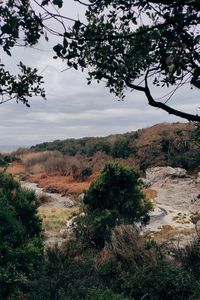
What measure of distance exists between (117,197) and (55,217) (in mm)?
13915

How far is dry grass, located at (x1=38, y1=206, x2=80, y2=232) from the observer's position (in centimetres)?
2877

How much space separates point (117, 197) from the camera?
20.5 meters

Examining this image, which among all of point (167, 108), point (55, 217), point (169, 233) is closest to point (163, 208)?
point (169, 233)

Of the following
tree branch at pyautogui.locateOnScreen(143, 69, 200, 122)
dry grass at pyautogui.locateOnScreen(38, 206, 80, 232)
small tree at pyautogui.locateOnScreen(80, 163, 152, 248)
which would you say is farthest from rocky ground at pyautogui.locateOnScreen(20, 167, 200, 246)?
tree branch at pyautogui.locateOnScreen(143, 69, 200, 122)

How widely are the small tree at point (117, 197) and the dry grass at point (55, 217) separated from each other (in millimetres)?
4248

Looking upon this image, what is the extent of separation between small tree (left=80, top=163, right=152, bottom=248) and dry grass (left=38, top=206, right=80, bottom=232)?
4248 millimetres

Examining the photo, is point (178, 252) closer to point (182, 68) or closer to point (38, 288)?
point (38, 288)

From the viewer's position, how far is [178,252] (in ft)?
48.4

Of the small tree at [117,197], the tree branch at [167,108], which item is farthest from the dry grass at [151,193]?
the tree branch at [167,108]

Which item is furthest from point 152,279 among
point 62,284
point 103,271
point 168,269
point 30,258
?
point 30,258

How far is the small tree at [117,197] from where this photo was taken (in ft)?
66.6

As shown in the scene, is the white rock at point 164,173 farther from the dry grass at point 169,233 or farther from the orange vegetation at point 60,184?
the dry grass at point 169,233

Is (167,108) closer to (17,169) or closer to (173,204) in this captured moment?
(173,204)

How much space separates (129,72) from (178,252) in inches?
416
